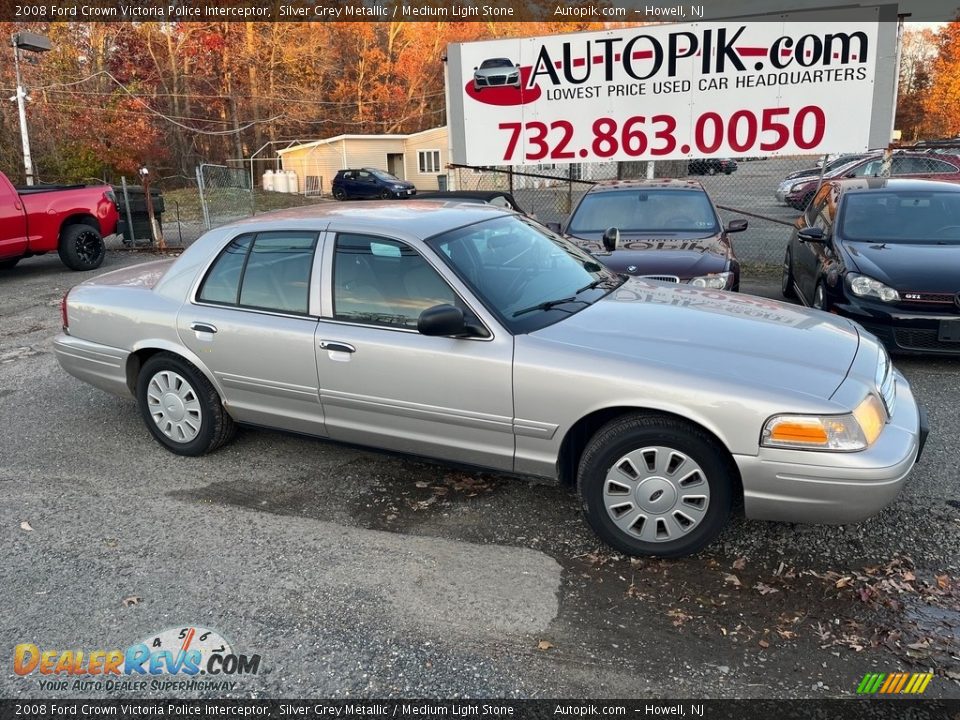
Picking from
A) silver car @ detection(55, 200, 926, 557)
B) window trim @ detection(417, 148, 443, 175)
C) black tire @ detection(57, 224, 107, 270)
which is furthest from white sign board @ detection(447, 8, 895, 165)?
window trim @ detection(417, 148, 443, 175)

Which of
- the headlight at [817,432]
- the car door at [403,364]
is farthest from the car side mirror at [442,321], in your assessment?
the headlight at [817,432]

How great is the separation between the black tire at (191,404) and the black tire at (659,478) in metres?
2.37

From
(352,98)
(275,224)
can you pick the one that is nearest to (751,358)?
(275,224)

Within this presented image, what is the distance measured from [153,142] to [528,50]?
31.9 metres

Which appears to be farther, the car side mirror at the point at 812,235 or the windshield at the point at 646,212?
the windshield at the point at 646,212

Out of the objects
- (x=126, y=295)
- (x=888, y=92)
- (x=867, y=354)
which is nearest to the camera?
(x=867, y=354)

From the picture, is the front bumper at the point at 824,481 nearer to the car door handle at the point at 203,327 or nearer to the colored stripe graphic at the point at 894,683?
the colored stripe graphic at the point at 894,683

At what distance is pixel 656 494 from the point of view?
3234 mm

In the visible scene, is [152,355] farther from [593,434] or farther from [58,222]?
[58,222]

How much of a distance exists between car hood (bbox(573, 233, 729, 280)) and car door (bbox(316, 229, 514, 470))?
3054 mm

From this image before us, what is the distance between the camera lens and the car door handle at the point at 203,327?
Result: 4254mm

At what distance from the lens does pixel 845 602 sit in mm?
3029

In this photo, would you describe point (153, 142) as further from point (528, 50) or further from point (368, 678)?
point (368, 678)

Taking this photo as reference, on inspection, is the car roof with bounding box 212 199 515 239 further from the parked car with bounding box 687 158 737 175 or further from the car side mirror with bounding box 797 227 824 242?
the parked car with bounding box 687 158 737 175
